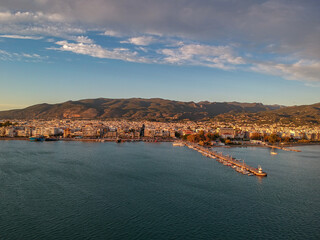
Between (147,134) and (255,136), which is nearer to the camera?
(255,136)

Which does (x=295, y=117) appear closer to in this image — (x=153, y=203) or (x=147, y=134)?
(x=147, y=134)

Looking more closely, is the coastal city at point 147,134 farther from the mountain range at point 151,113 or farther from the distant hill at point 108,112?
the distant hill at point 108,112

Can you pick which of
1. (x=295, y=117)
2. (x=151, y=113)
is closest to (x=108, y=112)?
(x=151, y=113)

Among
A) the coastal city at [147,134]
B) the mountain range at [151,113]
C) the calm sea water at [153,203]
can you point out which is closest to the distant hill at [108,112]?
the mountain range at [151,113]

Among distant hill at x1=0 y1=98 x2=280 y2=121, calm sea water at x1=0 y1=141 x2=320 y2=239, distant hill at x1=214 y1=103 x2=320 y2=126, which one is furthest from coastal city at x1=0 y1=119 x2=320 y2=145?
distant hill at x1=0 y1=98 x2=280 y2=121

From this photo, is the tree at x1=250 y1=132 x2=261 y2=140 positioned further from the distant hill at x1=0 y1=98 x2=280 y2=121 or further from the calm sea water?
the distant hill at x1=0 y1=98 x2=280 y2=121

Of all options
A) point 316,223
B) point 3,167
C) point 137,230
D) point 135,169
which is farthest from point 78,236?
point 3,167

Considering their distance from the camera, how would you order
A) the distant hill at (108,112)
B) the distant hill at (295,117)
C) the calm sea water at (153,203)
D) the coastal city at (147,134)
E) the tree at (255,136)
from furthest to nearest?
the distant hill at (108,112)
the distant hill at (295,117)
the tree at (255,136)
the coastal city at (147,134)
the calm sea water at (153,203)

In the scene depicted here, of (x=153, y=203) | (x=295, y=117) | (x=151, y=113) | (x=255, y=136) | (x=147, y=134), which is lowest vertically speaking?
(x=153, y=203)
